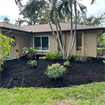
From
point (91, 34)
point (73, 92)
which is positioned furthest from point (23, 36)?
point (73, 92)

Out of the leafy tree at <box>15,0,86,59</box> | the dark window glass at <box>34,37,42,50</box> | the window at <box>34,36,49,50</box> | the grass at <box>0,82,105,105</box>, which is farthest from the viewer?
the dark window glass at <box>34,37,42,50</box>

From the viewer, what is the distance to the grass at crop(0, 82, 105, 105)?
301 centimetres

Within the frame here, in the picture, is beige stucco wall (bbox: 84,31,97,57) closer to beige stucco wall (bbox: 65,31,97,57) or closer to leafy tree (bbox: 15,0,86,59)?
beige stucco wall (bbox: 65,31,97,57)

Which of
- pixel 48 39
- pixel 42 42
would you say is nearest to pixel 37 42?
pixel 42 42

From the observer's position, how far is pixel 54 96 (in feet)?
10.9

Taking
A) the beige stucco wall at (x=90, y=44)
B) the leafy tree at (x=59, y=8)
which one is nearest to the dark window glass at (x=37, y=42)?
the leafy tree at (x=59, y=8)

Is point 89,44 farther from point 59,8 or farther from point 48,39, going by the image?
point 59,8

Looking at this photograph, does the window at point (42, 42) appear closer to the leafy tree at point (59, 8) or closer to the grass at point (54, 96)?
the leafy tree at point (59, 8)

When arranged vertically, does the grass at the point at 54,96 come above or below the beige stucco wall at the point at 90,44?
below

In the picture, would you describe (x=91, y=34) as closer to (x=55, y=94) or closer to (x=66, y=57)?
(x=66, y=57)

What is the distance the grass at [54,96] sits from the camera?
9.89 ft

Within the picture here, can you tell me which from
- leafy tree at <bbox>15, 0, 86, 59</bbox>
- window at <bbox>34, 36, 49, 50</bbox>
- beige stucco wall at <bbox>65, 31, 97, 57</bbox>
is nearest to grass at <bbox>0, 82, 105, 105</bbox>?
leafy tree at <bbox>15, 0, 86, 59</bbox>

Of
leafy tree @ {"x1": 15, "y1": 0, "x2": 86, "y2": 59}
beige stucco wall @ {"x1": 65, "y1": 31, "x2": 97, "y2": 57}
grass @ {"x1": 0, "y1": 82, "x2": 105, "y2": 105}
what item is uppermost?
leafy tree @ {"x1": 15, "y1": 0, "x2": 86, "y2": 59}

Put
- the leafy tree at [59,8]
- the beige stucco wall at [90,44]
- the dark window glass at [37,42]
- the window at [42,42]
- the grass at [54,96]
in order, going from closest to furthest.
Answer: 1. the grass at [54,96]
2. the leafy tree at [59,8]
3. the beige stucco wall at [90,44]
4. the window at [42,42]
5. the dark window glass at [37,42]
